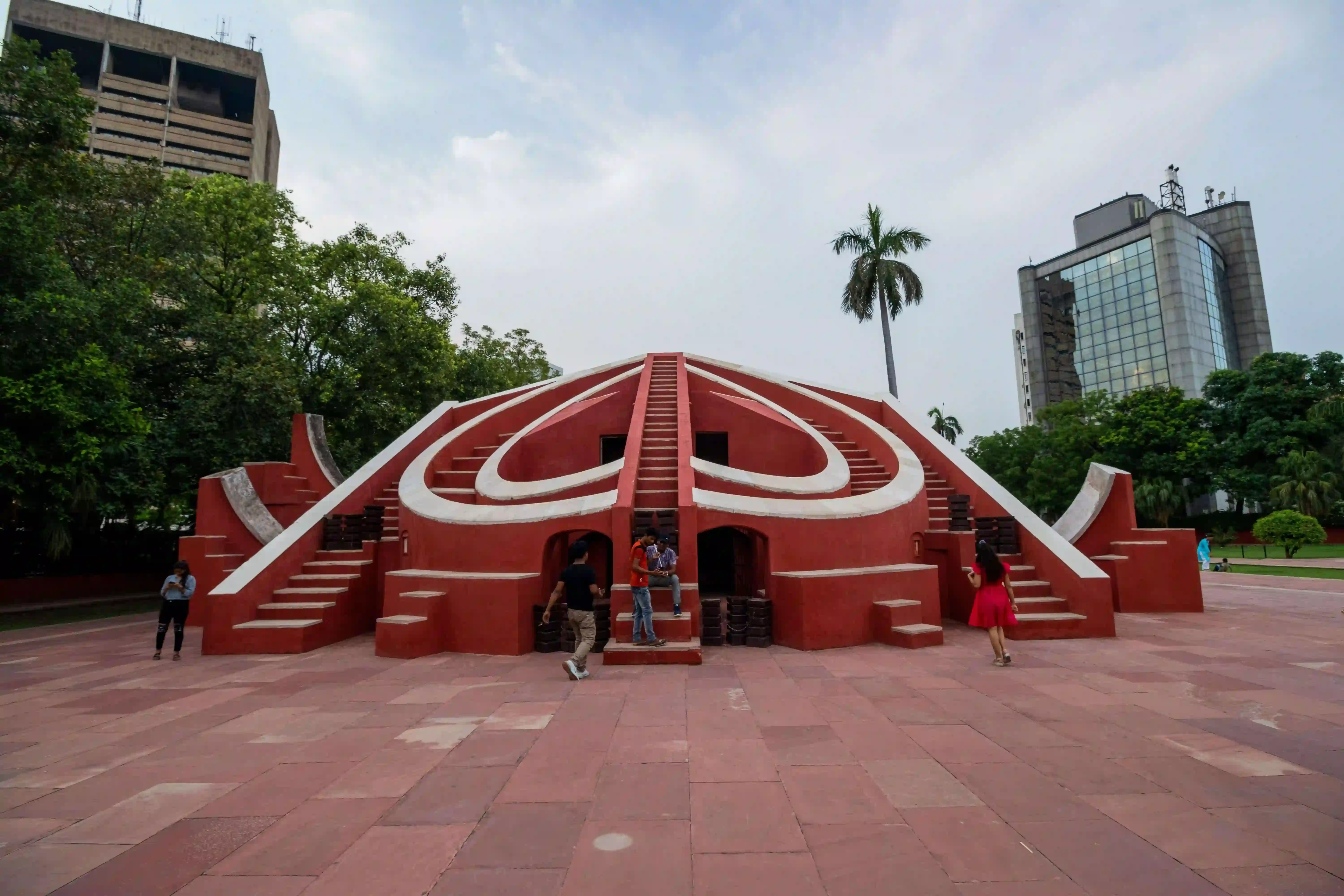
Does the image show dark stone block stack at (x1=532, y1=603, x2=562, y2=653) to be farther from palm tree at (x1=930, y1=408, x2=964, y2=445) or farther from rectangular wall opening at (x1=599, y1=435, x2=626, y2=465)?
palm tree at (x1=930, y1=408, x2=964, y2=445)

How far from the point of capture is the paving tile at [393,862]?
2699 millimetres

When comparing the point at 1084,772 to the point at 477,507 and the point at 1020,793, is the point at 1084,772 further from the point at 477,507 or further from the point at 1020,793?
the point at 477,507

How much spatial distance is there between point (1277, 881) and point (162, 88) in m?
72.9

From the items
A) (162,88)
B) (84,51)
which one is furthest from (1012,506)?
(84,51)

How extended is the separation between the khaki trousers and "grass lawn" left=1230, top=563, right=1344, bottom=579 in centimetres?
1851

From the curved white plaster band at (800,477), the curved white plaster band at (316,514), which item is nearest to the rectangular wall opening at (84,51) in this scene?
the curved white plaster band at (316,514)

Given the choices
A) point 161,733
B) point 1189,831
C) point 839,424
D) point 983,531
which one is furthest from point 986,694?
point 839,424

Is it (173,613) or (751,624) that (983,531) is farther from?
(173,613)

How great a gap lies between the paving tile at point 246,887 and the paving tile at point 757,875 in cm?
172

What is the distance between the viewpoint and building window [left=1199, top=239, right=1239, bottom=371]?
49.3 m

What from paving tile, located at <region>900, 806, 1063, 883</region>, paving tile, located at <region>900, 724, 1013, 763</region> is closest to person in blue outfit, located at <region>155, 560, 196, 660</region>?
paving tile, located at <region>900, 724, 1013, 763</region>

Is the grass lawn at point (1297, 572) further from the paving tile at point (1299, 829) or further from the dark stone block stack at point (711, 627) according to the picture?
the paving tile at point (1299, 829)

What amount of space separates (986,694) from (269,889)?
210 inches

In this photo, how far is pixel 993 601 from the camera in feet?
22.0
